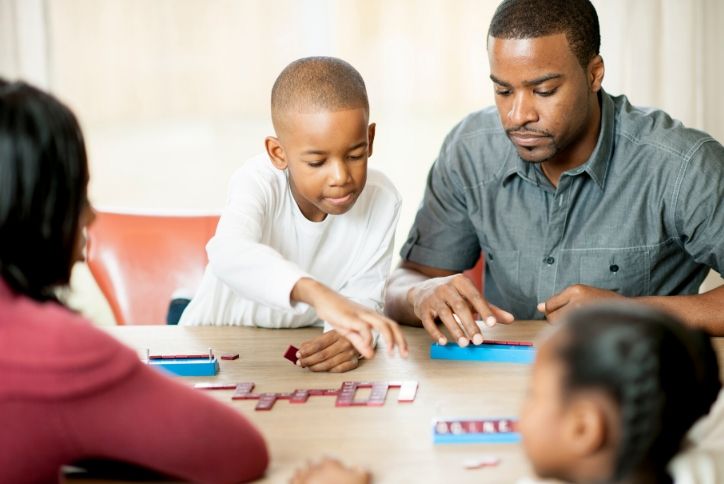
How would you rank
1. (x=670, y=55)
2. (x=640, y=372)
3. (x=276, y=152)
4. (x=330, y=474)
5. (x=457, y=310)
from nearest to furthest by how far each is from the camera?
(x=640, y=372) → (x=330, y=474) → (x=457, y=310) → (x=276, y=152) → (x=670, y=55)

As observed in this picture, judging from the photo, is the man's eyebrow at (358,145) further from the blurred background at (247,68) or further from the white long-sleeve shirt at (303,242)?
the blurred background at (247,68)

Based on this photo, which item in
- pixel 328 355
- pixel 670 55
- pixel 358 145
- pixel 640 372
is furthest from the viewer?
pixel 670 55

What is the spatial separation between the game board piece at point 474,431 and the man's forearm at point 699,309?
707mm

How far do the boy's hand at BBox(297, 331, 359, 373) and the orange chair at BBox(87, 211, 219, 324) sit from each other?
0.97m

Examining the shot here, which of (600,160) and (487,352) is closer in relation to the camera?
(487,352)

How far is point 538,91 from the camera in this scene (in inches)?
84.8

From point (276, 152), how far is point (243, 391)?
67 centimetres

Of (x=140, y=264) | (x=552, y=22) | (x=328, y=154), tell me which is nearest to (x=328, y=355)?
(x=328, y=154)

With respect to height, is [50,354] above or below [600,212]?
above

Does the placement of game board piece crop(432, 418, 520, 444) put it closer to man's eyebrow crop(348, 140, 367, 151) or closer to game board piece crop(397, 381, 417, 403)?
game board piece crop(397, 381, 417, 403)

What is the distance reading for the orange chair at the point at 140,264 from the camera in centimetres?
265

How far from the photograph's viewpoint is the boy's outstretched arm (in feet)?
5.02

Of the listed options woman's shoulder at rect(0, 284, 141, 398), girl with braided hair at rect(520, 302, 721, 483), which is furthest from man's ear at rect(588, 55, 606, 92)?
woman's shoulder at rect(0, 284, 141, 398)

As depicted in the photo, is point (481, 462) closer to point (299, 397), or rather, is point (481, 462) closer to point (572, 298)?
point (299, 397)
